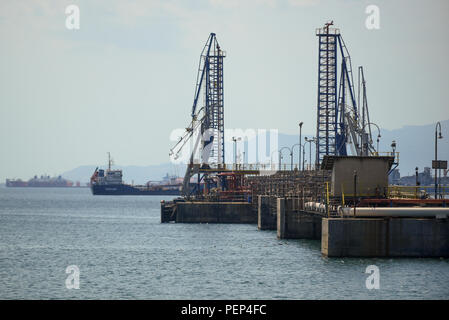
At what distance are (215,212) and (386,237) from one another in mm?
58960

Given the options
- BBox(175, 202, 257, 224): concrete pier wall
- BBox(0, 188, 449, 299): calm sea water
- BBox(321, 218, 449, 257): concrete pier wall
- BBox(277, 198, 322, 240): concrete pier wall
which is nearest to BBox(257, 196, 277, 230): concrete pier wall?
BBox(0, 188, 449, 299): calm sea water

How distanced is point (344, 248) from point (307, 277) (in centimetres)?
450

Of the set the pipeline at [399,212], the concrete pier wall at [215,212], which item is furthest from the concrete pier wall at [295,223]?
the concrete pier wall at [215,212]

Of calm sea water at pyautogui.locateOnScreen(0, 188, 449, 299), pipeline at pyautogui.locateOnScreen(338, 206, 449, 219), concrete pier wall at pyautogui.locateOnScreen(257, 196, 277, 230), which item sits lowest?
calm sea water at pyautogui.locateOnScreen(0, 188, 449, 299)

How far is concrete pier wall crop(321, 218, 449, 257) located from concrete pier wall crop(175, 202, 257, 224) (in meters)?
57.2

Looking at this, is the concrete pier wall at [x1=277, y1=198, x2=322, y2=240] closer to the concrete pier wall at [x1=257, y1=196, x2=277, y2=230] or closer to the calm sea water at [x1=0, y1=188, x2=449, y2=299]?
the calm sea water at [x1=0, y1=188, x2=449, y2=299]

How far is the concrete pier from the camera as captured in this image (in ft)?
375

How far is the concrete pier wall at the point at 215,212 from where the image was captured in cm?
11444

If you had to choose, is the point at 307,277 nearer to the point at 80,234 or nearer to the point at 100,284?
the point at 100,284

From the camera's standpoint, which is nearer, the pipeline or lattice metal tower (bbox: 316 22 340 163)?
the pipeline

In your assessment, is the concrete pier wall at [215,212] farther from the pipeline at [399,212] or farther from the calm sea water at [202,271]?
the pipeline at [399,212]

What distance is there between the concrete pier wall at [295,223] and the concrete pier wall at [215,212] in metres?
32.8

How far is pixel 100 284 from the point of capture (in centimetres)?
5241
